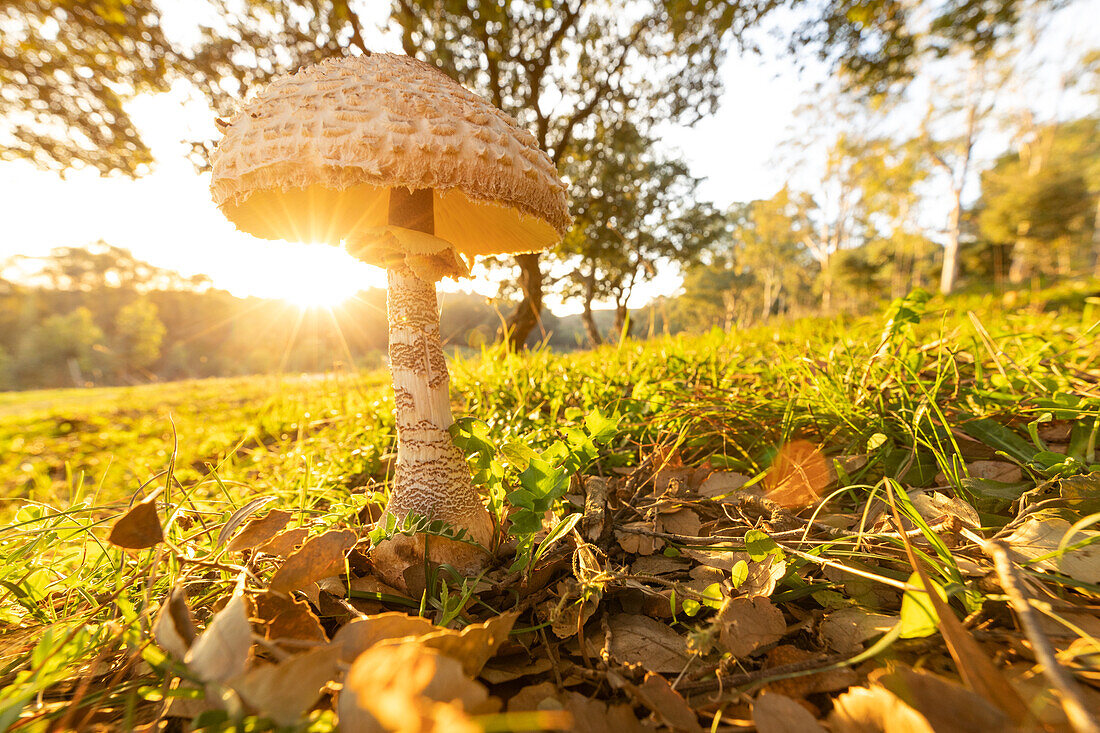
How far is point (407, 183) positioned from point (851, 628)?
61.5 inches

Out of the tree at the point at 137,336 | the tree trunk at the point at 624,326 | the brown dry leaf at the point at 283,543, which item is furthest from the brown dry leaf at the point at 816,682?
the tree at the point at 137,336

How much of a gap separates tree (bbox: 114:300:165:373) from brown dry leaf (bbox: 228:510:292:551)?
64.1 m

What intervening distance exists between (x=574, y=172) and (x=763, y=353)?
10500 millimetres

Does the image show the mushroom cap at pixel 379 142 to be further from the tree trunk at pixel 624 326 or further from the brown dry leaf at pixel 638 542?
the tree trunk at pixel 624 326

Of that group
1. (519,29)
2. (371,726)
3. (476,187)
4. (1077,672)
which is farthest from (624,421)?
(519,29)

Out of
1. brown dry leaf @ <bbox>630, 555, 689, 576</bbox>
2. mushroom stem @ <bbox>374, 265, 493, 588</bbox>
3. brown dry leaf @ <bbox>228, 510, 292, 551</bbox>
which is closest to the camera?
brown dry leaf @ <bbox>228, 510, 292, 551</bbox>

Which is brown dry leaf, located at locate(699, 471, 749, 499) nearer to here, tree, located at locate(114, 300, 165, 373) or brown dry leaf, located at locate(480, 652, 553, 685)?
brown dry leaf, located at locate(480, 652, 553, 685)

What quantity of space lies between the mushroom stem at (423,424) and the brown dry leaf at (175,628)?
29.0 inches

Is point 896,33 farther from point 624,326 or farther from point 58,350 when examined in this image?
point 58,350

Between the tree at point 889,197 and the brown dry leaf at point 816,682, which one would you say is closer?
the brown dry leaf at point 816,682

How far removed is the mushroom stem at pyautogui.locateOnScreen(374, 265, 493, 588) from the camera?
1.52 metres

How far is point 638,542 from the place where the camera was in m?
1.32

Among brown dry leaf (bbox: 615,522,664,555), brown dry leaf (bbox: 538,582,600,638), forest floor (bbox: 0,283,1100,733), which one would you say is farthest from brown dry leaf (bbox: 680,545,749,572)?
brown dry leaf (bbox: 538,582,600,638)

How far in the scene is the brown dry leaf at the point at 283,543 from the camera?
1.12 meters
